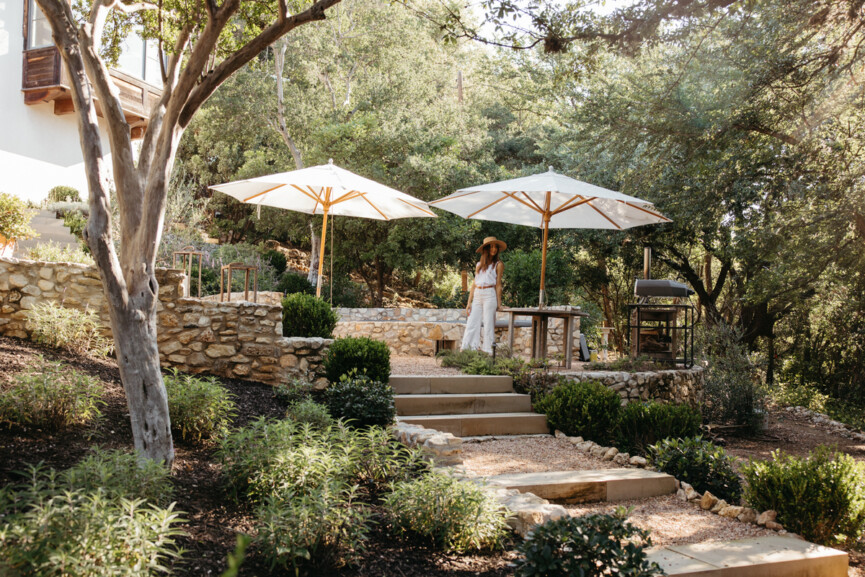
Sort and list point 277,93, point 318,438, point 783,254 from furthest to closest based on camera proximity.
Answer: point 277,93, point 783,254, point 318,438

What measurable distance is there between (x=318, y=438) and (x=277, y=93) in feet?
47.8

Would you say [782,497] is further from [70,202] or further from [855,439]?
[70,202]

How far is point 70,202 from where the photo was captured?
14.0 m

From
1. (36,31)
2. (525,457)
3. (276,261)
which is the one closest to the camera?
(525,457)

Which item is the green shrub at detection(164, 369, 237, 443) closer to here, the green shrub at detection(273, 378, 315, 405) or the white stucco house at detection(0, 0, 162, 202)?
the green shrub at detection(273, 378, 315, 405)

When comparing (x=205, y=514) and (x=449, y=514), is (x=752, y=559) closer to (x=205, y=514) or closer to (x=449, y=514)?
(x=449, y=514)

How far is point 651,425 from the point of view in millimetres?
6660

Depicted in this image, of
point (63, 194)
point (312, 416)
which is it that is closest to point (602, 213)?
point (312, 416)

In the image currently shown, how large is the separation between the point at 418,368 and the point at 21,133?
1148cm

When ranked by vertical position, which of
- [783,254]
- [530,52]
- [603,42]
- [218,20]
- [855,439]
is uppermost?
[530,52]

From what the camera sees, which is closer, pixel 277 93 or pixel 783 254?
pixel 783 254

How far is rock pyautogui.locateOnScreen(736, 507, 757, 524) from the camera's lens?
4742 mm

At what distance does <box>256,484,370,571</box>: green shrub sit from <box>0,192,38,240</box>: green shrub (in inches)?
327

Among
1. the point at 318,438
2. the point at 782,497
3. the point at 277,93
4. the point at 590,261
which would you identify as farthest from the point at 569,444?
the point at 277,93
